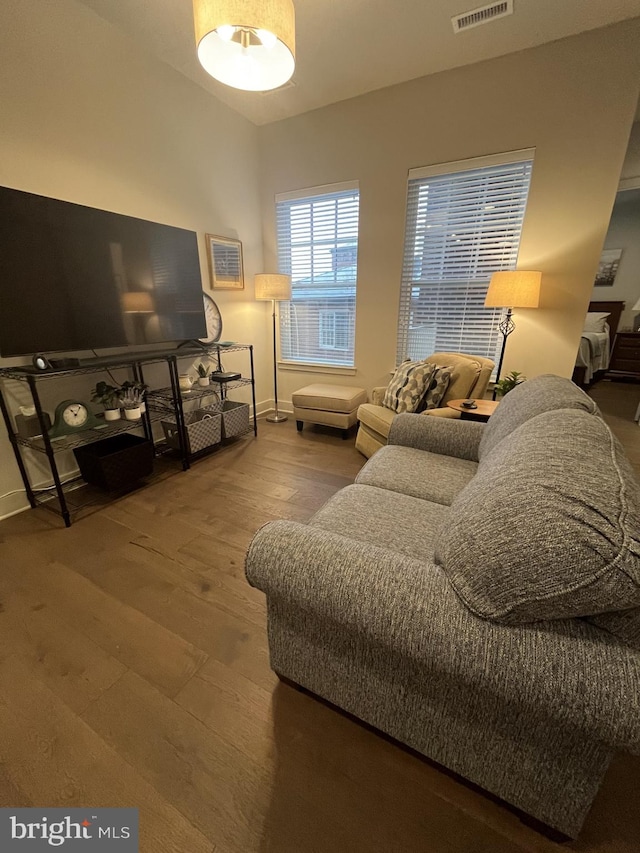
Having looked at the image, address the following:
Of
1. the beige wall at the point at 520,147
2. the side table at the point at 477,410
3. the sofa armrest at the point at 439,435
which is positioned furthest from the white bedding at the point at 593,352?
the sofa armrest at the point at 439,435

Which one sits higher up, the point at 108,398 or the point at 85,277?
the point at 85,277

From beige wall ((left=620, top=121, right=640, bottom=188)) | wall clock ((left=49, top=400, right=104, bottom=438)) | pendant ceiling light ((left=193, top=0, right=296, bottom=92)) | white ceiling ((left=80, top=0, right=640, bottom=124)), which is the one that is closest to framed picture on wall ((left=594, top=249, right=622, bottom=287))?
beige wall ((left=620, top=121, right=640, bottom=188))

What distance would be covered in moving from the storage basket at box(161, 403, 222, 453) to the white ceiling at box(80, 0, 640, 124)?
2.56 m

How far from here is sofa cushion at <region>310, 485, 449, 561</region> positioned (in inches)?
46.0

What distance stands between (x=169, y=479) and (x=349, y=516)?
1760 mm

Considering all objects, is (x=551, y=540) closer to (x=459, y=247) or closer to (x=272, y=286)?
(x=459, y=247)

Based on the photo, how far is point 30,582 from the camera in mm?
1632

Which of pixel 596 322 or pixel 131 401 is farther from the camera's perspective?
pixel 596 322

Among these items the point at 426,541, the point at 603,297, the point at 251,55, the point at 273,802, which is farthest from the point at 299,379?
the point at 603,297

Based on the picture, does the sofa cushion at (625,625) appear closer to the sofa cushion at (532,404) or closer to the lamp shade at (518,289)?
the sofa cushion at (532,404)

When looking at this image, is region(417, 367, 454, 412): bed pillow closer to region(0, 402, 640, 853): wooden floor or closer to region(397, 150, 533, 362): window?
region(397, 150, 533, 362): window

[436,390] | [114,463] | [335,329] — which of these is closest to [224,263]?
[335,329]

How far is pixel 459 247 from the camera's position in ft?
9.56

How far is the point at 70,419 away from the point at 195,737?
6.15ft
